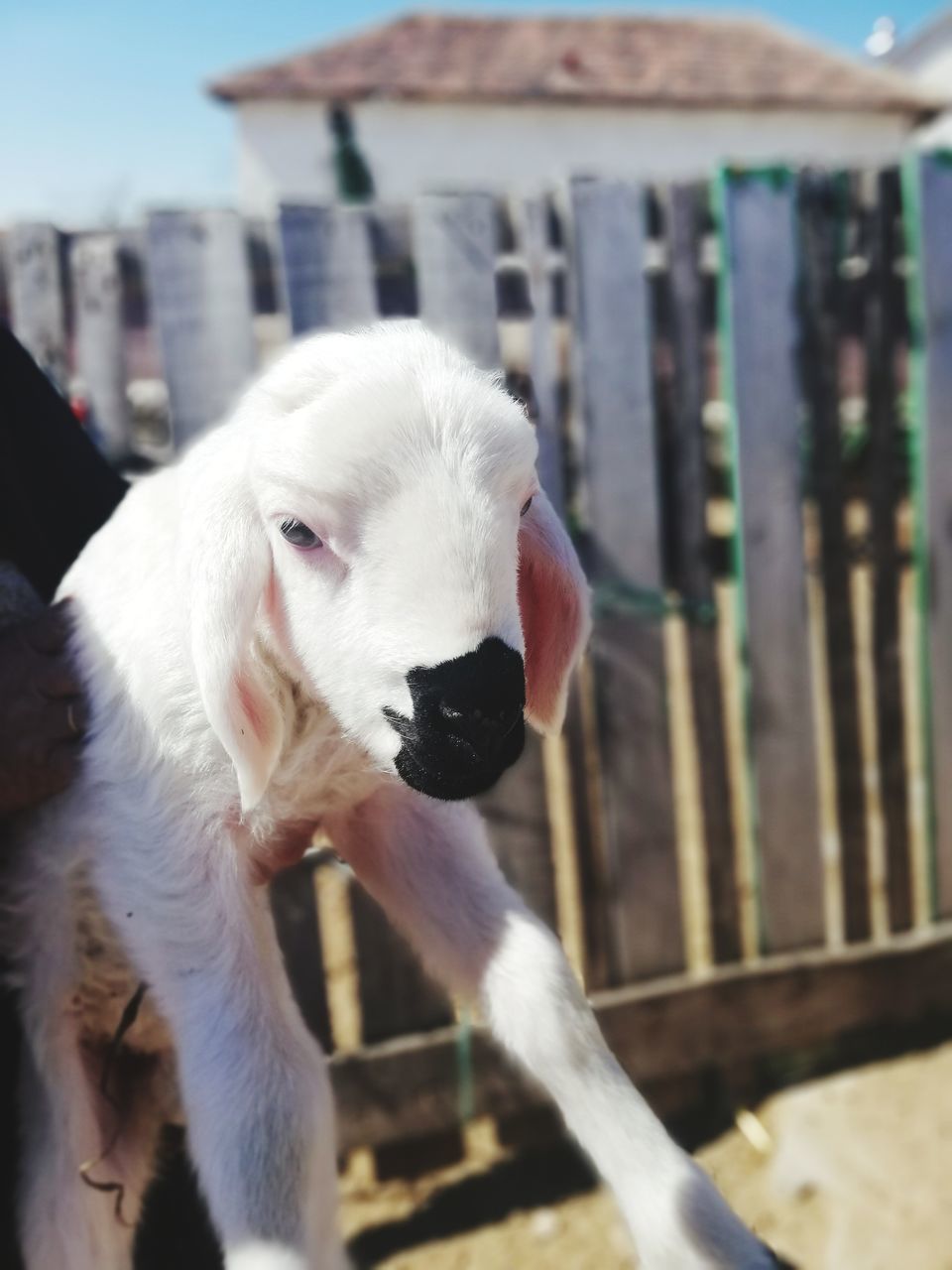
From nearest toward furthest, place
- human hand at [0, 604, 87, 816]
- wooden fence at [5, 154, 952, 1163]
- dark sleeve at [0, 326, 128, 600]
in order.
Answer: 1. human hand at [0, 604, 87, 816]
2. dark sleeve at [0, 326, 128, 600]
3. wooden fence at [5, 154, 952, 1163]

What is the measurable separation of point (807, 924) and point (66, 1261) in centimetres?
239

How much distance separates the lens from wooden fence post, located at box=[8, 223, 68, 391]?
2611mm

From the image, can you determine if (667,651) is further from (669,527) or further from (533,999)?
(533,999)

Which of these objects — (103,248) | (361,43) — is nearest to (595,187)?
(103,248)

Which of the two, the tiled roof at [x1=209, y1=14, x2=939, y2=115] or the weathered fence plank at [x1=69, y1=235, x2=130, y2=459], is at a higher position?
the tiled roof at [x1=209, y1=14, x2=939, y2=115]

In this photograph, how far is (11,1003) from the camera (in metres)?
1.55

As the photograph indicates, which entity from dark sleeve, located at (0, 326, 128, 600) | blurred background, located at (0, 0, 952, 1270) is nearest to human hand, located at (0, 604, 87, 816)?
dark sleeve, located at (0, 326, 128, 600)

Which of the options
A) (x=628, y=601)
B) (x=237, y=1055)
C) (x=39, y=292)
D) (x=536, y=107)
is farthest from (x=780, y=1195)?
(x=536, y=107)

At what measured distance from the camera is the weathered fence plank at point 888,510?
3164mm

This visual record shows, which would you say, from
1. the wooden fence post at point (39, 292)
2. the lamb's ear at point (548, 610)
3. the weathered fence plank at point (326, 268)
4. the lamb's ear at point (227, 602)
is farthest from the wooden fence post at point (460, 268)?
the lamb's ear at point (227, 602)

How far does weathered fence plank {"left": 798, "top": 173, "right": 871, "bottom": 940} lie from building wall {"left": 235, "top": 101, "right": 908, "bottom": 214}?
51.4ft

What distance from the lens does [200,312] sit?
8.83ft

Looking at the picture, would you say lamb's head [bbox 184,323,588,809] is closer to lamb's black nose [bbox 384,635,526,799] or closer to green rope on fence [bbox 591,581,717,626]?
lamb's black nose [bbox 384,635,526,799]

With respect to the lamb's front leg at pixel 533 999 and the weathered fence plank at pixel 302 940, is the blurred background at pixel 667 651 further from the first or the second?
the lamb's front leg at pixel 533 999
